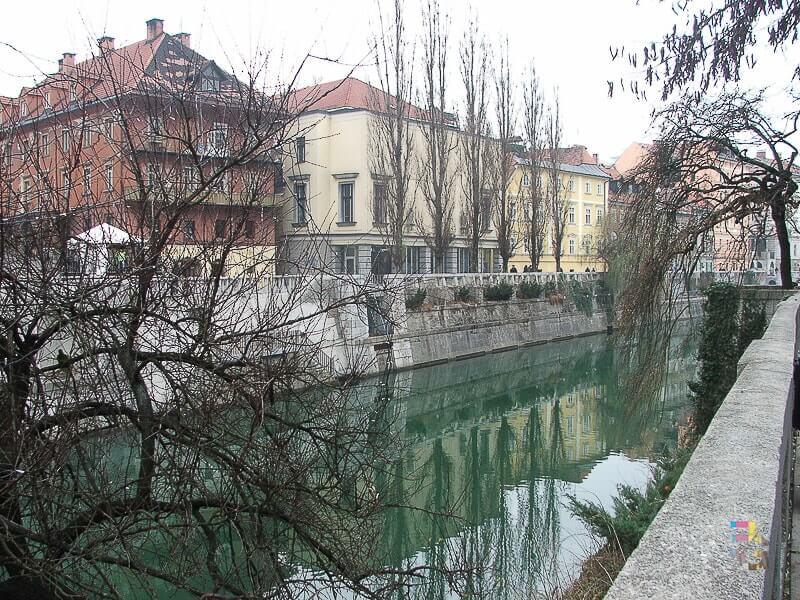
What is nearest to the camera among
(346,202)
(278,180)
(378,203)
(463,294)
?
(278,180)

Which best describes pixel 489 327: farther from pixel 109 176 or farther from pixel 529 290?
pixel 109 176

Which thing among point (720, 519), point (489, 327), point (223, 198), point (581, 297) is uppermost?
point (223, 198)

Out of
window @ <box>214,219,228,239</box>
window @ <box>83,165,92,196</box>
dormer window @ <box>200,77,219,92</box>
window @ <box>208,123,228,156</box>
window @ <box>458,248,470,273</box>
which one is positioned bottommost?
window @ <box>458,248,470,273</box>

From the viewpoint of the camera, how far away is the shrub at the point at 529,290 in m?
30.8

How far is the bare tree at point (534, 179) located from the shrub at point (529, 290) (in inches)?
74.6

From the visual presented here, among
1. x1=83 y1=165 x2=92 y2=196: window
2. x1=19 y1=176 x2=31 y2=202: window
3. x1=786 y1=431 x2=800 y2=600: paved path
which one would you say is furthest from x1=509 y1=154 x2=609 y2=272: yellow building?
x1=786 y1=431 x2=800 y2=600: paved path

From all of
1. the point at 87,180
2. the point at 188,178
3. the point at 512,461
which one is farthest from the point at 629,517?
the point at 512,461

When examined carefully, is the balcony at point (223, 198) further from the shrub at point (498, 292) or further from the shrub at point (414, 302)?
the shrub at point (498, 292)

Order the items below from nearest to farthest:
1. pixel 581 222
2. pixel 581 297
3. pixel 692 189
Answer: pixel 692 189
pixel 581 297
pixel 581 222

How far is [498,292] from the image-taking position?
29.0 m

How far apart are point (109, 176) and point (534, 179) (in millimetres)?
30087

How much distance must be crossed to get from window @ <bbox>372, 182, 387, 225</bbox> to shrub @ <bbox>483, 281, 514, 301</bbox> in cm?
457

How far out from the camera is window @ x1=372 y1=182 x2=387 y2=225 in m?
27.4

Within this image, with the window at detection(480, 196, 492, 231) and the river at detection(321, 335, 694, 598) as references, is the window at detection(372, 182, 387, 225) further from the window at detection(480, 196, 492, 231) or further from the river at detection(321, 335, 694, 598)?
the river at detection(321, 335, 694, 598)
